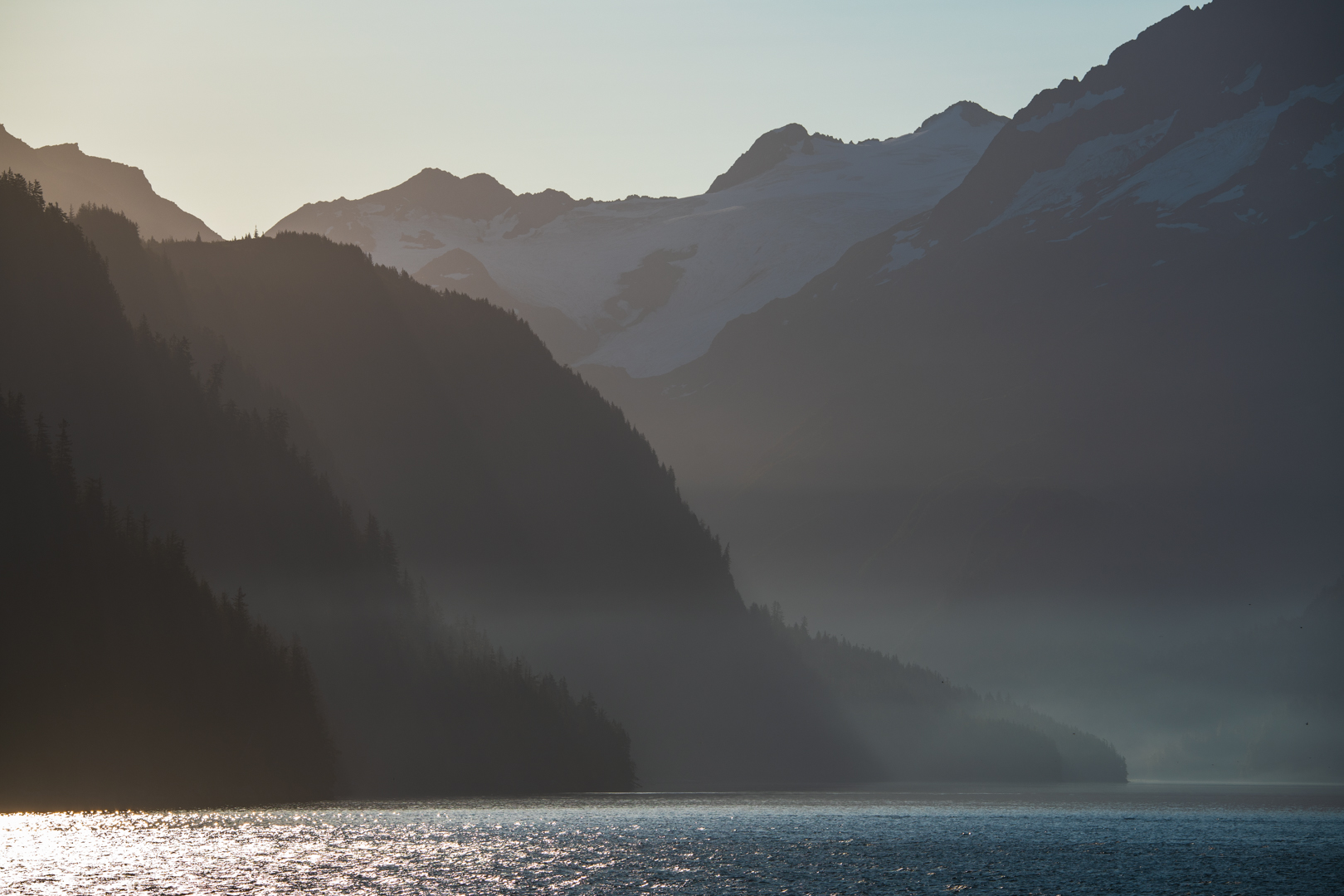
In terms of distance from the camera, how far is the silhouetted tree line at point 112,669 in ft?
577

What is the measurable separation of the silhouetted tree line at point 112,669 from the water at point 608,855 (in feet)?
49.2

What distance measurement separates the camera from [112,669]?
600 ft

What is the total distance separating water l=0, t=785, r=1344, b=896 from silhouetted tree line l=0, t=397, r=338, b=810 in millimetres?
14989

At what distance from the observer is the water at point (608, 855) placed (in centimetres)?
11500

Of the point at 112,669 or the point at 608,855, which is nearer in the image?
the point at 608,855

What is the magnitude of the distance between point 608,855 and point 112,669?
80.3 m

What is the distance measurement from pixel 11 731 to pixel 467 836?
6169 cm

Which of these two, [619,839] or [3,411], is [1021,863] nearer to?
[619,839]

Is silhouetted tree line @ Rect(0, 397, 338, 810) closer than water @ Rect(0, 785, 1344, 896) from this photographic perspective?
No

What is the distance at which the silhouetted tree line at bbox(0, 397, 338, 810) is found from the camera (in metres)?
176

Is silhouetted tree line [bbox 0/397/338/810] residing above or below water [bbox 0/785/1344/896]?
above

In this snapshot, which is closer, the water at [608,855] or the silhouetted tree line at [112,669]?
the water at [608,855]

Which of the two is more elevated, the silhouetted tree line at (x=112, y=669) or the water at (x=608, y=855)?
the silhouetted tree line at (x=112, y=669)

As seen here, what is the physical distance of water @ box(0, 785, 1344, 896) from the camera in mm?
115000
